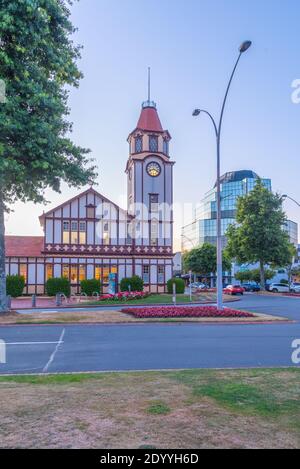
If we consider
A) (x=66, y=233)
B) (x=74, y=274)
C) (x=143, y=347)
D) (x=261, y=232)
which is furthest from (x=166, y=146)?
(x=143, y=347)

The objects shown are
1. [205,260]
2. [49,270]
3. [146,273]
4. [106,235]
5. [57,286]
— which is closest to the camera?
[57,286]

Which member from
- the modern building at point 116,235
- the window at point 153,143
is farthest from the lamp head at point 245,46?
the window at point 153,143

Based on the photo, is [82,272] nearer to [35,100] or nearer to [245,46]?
[35,100]

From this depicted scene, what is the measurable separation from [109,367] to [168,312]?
10.4 metres

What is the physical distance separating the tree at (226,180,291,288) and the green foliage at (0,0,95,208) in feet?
108

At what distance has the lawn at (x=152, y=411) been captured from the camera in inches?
161

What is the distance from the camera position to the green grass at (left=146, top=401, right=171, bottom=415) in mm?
5000

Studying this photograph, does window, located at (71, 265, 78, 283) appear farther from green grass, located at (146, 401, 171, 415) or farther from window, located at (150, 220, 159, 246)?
green grass, located at (146, 401, 171, 415)

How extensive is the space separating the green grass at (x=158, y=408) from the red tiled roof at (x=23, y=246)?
37238mm

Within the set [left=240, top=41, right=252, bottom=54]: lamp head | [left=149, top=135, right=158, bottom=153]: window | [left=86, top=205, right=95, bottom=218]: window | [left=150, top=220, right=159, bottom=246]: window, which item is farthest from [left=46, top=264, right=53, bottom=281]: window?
[left=240, top=41, right=252, bottom=54]: lamp head

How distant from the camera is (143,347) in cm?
1085

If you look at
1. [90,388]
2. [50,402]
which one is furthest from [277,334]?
[50,402]

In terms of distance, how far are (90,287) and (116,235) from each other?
7.34 m

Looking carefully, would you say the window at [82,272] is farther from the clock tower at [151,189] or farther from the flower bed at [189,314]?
the flower bed at [189,314]
